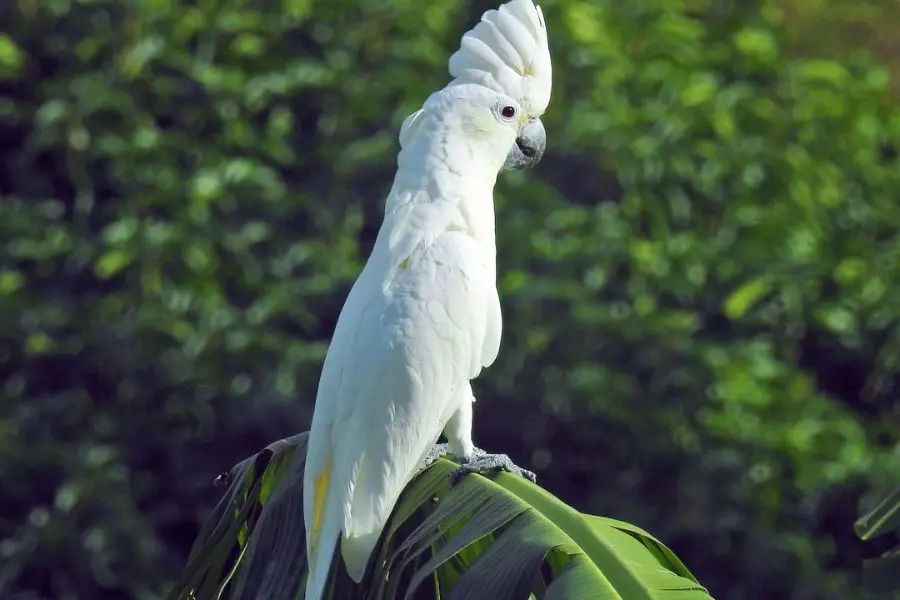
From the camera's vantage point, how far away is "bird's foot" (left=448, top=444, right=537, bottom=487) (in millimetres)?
2135

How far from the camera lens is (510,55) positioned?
2582mm

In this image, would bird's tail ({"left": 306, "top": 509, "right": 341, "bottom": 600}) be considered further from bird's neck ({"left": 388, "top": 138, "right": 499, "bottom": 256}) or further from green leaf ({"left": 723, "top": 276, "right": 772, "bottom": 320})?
green leaf ({"left": 723, "top": 276, "right": 772, "bottom": 320})

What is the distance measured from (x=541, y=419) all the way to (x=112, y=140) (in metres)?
1.67

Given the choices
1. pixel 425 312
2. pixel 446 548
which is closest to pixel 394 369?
pixel 425 312

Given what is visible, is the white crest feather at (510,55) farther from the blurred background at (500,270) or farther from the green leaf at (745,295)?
the green leaf at (745,295)

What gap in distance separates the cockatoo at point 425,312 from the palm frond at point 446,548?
2.6 inches

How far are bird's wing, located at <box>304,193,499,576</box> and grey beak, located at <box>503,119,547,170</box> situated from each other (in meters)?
0.31

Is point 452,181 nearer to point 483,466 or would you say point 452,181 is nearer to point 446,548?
point 483,466

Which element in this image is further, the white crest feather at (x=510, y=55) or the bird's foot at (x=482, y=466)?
the white crest feather at (x=510, y=55)

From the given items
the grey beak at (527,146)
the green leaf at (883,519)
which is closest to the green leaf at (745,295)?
the grey beak at (527,146)

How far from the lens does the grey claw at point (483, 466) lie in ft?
7.00

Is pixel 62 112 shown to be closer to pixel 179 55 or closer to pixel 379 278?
pixel 179 55

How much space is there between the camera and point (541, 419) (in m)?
4.22

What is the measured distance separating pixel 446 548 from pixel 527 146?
3.93ft
